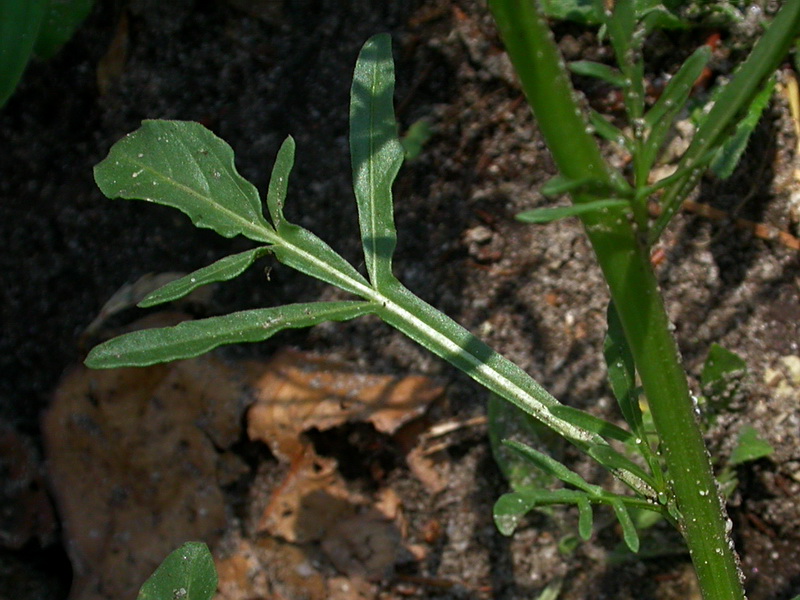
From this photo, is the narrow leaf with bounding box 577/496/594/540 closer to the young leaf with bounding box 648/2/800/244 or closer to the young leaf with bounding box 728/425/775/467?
the young leaf with bounding box 648/2/800/244

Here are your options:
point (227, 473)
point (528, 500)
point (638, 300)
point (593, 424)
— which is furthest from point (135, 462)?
point (638, 300)

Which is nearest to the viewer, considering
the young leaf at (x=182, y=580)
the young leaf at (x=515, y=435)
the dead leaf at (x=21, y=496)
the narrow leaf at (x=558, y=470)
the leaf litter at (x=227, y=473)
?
the narrow leaf at (x=558, y=470)

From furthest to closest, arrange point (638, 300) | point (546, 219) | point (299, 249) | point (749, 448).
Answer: point (749, 448), point (299, 249), point (638, 300), point (546, 219)

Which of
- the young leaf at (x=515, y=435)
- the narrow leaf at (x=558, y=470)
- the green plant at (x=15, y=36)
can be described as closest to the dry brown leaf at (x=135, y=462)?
the young leaf at (x=515, y=435)

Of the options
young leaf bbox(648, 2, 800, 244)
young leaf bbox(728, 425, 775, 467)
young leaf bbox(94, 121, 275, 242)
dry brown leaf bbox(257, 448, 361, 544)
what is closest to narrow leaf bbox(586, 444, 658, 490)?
young leaf bbox(648, 2, 800, 244)

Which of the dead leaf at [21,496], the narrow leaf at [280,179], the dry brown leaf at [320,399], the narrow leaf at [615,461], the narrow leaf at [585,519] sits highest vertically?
the narrow leaf at [280,179]

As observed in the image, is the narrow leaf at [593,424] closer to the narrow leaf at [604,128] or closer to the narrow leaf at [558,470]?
the narrow leaf at [558,470]

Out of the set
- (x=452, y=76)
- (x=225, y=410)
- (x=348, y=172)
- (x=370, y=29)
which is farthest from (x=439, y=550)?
(x=370, y=29)

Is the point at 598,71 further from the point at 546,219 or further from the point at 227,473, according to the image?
the point at 227,473

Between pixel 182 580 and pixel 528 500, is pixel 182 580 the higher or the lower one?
the lower one
